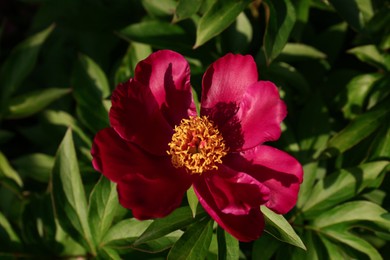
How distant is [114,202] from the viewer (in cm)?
134

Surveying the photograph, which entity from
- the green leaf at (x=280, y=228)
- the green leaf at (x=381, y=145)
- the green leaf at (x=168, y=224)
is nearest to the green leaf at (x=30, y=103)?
the green leaf at (x=168, y=224)

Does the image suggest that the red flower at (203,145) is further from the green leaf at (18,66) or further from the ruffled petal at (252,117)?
the green leaf at (18,66)

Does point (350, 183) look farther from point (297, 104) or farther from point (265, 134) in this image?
point (297, 104)

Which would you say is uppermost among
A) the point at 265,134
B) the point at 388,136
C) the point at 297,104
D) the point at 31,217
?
the point at 265,134

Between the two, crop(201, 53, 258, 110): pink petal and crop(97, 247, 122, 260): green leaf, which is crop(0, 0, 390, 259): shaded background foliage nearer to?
crop(97, 247, 122, 260): green leaf

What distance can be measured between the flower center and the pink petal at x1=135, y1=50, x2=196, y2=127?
4cm

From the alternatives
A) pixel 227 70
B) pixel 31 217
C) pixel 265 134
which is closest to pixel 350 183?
pixel 265 134

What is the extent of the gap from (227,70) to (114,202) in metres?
0.44

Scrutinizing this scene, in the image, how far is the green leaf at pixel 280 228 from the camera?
111 centimetres

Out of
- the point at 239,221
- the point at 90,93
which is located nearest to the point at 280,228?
the point at 239,221

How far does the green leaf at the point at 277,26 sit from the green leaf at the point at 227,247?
0.46m

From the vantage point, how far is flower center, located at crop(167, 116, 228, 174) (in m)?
1.26

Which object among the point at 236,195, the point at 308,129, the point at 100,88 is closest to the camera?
the point at 236,195

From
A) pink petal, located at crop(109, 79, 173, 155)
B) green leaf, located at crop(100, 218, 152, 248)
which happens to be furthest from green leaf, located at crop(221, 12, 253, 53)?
green leaf, located at crop(100, 218, 152, 248)
